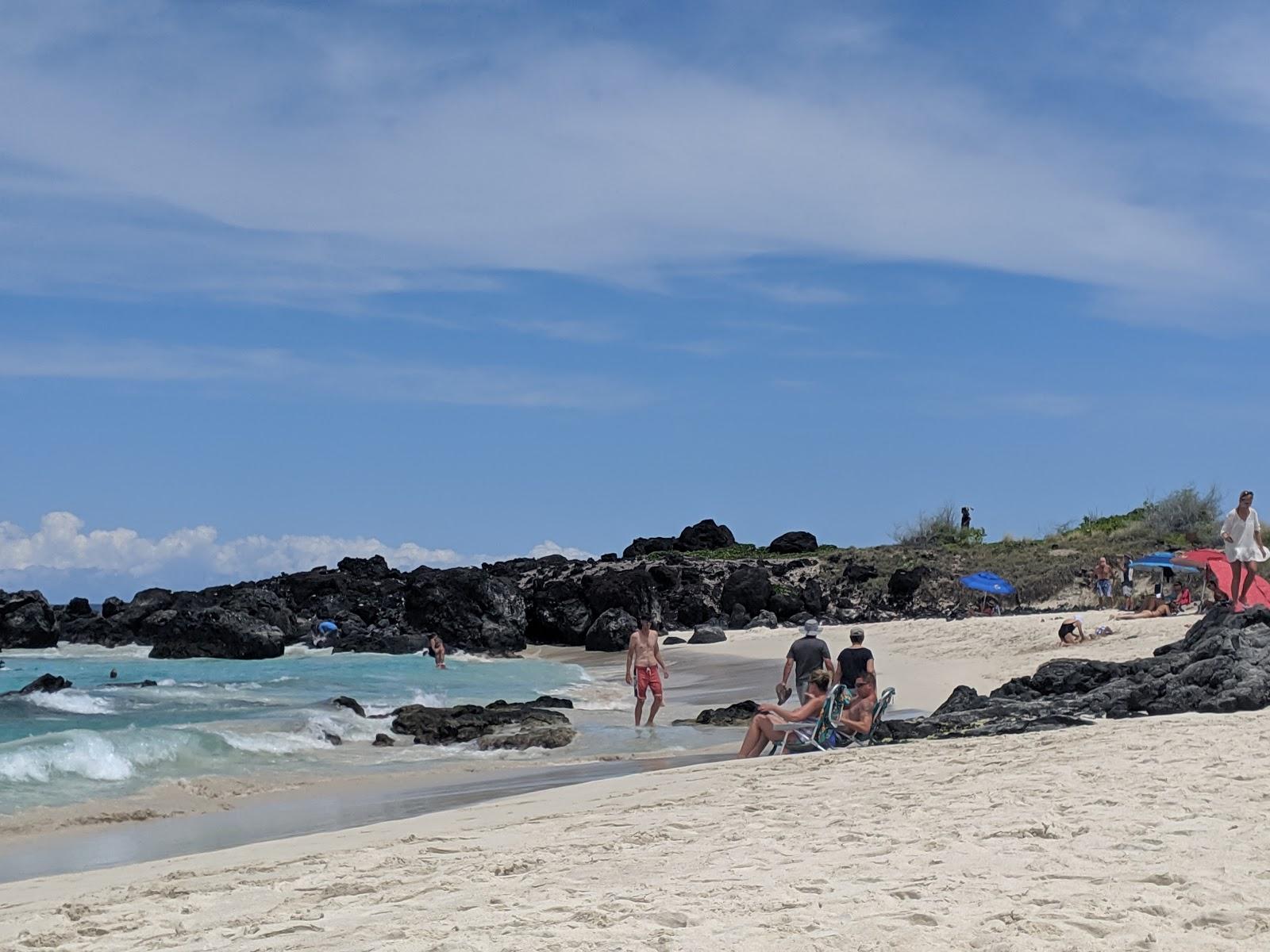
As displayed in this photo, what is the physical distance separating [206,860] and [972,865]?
4947 millimetres

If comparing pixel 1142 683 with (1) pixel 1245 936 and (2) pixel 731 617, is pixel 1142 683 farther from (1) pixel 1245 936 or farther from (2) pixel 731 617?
(2) pixel 731 617

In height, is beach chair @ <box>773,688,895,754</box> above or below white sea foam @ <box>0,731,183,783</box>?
above

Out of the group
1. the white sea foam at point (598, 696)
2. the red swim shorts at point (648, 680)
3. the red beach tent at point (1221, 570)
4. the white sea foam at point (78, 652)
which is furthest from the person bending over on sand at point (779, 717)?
the white sea foam at point (78, 652)

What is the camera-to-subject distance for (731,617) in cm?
4097

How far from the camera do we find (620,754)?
14.1 meters

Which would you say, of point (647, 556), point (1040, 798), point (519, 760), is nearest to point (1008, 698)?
point (519, 760)

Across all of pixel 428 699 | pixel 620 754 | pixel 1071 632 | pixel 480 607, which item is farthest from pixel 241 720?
pixel 480 607

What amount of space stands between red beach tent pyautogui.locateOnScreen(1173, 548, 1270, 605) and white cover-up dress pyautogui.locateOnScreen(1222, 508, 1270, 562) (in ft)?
4.88

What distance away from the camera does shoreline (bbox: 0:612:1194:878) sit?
1052 cm

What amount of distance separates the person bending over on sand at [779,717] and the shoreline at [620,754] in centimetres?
157

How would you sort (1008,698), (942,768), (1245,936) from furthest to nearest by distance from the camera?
1. (1008,698)
2. (942,768)
3. (1245,936)

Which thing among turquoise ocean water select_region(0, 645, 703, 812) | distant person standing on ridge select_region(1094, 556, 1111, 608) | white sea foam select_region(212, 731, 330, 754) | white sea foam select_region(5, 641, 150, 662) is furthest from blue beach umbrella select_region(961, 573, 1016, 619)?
white sea foam select_region(5, 641, 150, 662)

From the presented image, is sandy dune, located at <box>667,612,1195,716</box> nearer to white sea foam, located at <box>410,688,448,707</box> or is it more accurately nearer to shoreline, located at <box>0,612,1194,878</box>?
shoreline, located at <box>0,612,1194,878</box>

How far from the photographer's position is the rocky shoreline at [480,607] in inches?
1561
